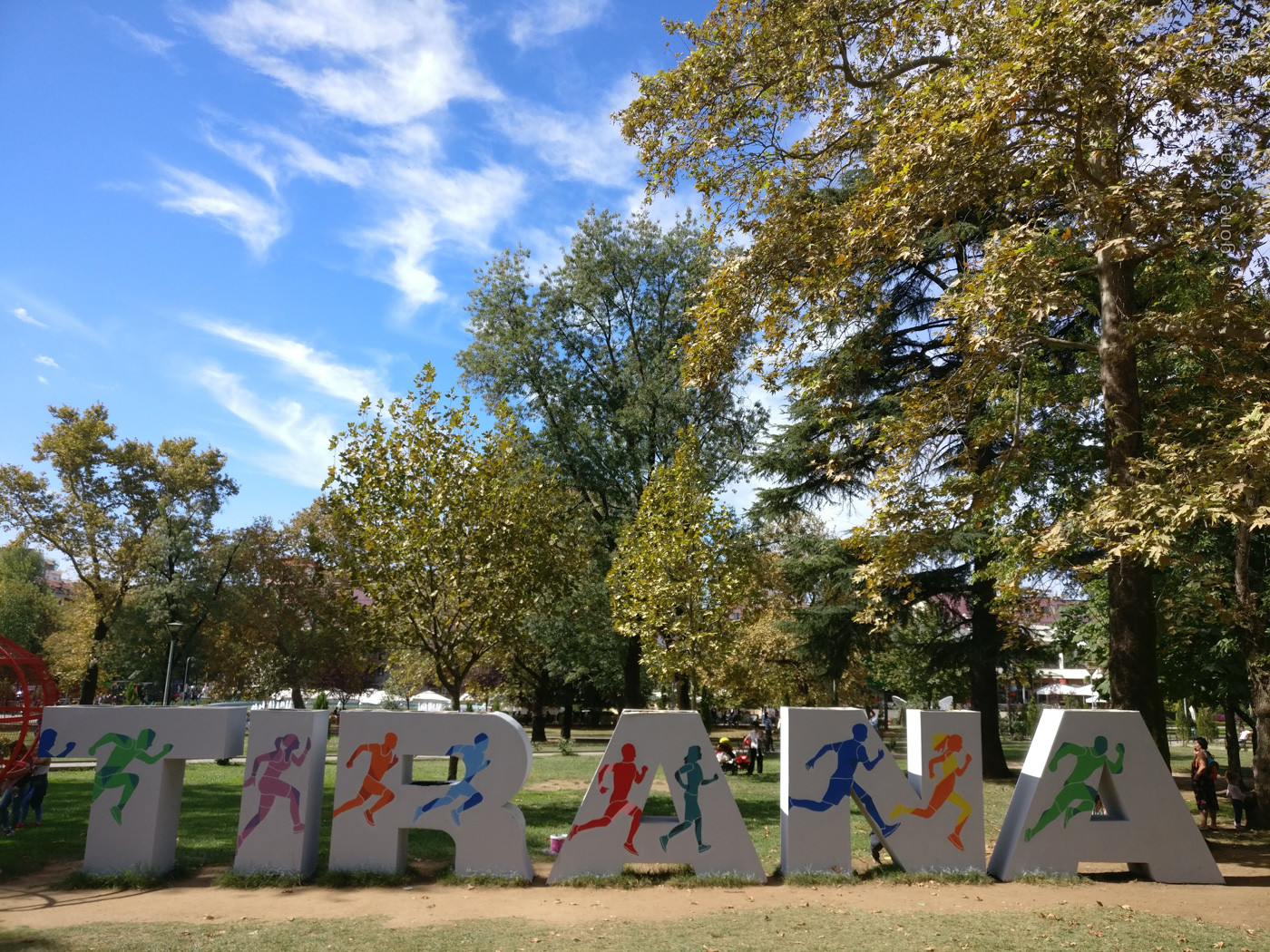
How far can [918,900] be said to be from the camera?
9.24 m

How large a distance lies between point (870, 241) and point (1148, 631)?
6.64 metres

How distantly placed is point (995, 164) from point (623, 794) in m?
9.08

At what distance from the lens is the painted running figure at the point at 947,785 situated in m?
10.4

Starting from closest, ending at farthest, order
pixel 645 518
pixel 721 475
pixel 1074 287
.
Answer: pixel 1074 287, pixel 645 518, pixel 721 475

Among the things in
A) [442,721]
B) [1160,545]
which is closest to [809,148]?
[1160,545]

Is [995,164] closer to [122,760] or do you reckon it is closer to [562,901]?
[562,901]

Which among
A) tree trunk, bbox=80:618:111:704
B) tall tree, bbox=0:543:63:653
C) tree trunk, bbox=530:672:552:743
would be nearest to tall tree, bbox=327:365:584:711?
tree trunk, bbox=530:672:552:743

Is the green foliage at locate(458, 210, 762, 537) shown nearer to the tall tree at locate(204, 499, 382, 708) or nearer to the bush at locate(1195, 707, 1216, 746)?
the tall tree at locate(204, 499, 382, 708)

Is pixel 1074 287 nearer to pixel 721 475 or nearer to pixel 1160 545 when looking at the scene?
pixel 1160 545

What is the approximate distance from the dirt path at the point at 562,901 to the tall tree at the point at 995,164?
2890mm

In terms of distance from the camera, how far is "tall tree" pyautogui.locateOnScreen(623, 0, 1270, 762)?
32.3 ft

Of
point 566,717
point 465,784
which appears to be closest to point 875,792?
point 465,784

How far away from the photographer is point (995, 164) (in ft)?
36.0

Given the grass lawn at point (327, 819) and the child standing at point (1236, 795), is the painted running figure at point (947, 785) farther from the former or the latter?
the child standing at point (1236, 795)
